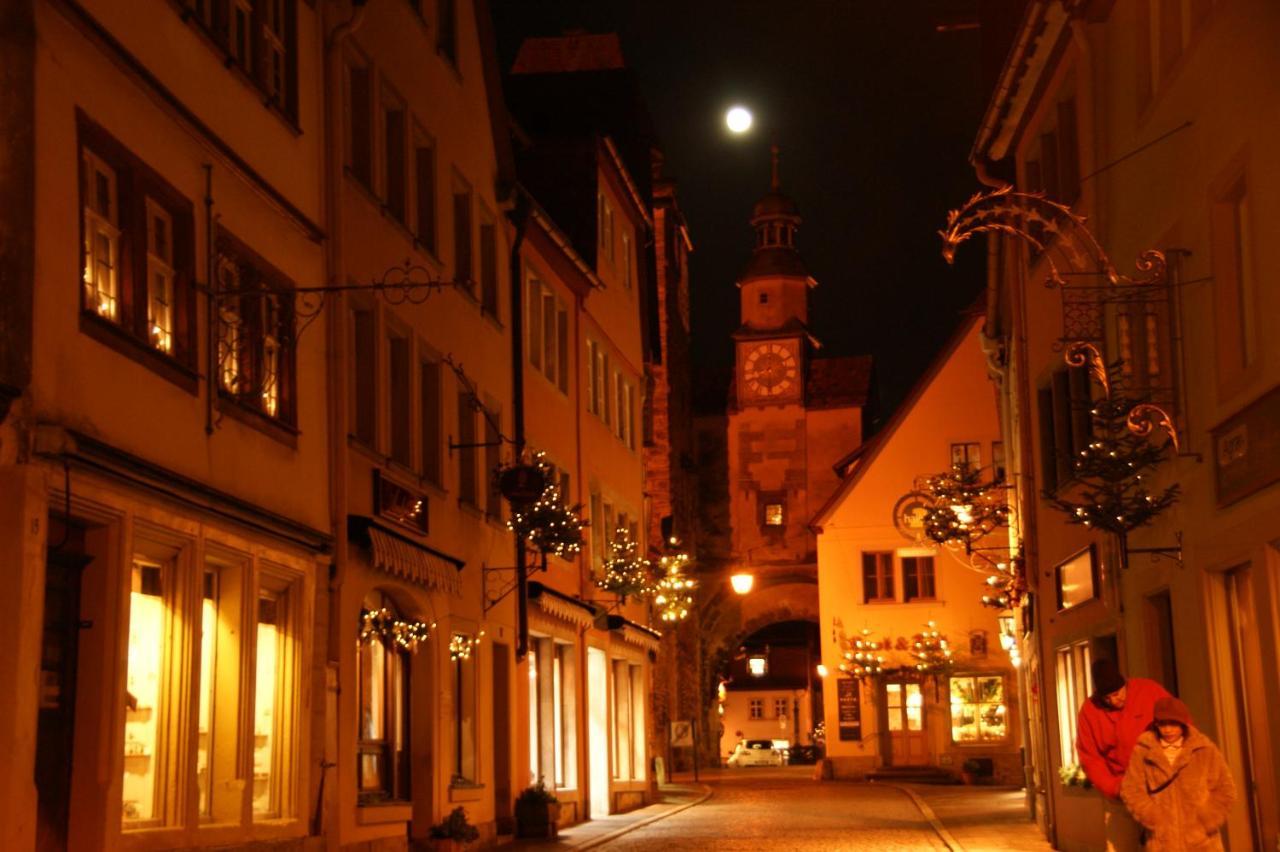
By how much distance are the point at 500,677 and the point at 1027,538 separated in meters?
6.89

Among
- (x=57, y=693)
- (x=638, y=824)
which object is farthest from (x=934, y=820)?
(x=57, y=693)

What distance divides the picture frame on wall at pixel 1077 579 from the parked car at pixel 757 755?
53023 millimetres

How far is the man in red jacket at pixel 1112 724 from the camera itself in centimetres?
1230

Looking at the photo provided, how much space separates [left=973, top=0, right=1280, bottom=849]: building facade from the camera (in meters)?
12.6

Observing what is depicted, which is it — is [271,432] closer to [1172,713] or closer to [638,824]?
[1172,713]

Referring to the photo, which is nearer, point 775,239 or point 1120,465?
point 1120,465

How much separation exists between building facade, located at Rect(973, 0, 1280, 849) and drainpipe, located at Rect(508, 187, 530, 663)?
7.71 m

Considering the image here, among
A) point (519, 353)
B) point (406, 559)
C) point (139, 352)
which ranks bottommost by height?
point (406, 559)

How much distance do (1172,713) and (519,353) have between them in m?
16.1

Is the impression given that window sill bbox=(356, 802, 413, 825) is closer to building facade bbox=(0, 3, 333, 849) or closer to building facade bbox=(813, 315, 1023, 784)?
building facade bbox=(0, 3, 333, 849)

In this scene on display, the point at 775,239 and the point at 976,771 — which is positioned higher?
the point at 775,239

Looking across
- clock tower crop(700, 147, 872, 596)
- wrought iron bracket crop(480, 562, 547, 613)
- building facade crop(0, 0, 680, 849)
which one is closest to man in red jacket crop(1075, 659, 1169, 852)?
building facade crop(0, 0, 680, 849)

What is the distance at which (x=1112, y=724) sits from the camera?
488 inches

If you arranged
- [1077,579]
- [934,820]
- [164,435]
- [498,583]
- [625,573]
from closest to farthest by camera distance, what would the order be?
[164,435] < [1077,579] < [498,583] < [934,820] < [625,573]
